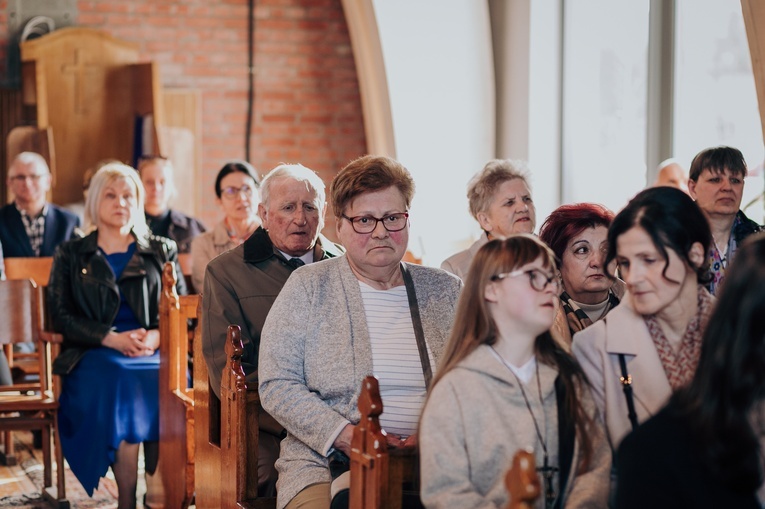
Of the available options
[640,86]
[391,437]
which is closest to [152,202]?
[640,86]

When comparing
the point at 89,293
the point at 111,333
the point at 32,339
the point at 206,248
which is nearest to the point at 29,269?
the point at 32,339

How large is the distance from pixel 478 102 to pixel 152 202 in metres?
2.41

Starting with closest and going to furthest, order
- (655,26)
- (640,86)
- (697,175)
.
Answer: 1. (697,175)
2. (655,26)
3. (640,86)

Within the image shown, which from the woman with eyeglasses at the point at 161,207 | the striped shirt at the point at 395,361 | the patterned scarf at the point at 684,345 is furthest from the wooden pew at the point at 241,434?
the woman with eyeglasses at the point at 161,207

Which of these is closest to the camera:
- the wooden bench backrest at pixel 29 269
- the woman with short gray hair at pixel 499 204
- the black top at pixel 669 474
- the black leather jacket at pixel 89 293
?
the black top at pixel 669 474

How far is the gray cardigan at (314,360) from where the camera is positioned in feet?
9.18

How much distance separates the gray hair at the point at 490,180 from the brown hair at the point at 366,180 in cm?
125

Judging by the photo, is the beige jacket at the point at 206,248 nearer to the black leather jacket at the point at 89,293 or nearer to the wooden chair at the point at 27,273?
the black leather jacket at the point at 89,293

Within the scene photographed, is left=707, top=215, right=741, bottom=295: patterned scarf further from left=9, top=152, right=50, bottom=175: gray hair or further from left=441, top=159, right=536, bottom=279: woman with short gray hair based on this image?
left=9, top=152, right=50, bottom=175: gray hair

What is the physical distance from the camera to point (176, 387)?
4410 millimetres

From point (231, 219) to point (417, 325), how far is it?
288cm

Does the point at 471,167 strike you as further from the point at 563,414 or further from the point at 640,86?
the point at 563,414

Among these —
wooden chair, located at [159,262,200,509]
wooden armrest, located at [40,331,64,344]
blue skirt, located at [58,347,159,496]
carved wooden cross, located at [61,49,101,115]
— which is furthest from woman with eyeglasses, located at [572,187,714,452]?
carved wooden cross, located at [61,49,101,115]

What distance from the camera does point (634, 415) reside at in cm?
237
